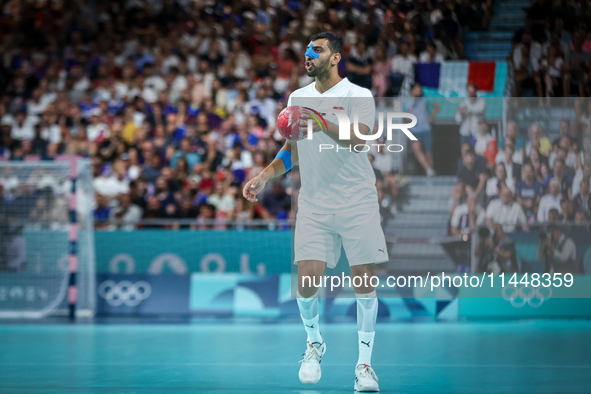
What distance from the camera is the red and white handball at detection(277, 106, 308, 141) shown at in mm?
4453

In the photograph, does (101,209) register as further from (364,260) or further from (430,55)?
(364,260)

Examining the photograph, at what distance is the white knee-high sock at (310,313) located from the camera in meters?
4.94

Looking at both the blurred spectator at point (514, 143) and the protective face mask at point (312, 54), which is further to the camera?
the blurred spectator at point (514, 143)

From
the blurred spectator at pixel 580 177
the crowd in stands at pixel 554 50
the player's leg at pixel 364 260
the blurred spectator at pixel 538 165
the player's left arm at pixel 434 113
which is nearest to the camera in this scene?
the player's leg at pixel 364 260

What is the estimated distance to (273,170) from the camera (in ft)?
16.2

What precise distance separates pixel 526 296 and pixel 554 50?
5.12 metres

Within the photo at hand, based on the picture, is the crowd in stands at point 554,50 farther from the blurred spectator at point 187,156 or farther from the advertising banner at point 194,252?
the blurred spectator at point 187,156

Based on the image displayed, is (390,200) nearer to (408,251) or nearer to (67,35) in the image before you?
(408,251)

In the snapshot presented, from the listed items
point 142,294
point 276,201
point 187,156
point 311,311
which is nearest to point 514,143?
point 276,201

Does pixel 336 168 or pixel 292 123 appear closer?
pixel 292 123

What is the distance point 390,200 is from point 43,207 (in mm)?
5490

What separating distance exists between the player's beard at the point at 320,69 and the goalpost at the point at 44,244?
625 cm

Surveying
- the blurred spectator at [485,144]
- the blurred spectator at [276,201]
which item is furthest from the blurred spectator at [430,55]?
the blurred spectator at [485,144]

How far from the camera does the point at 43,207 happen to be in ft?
34.8
